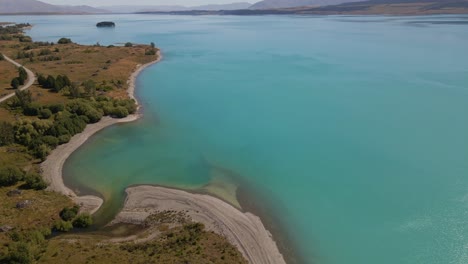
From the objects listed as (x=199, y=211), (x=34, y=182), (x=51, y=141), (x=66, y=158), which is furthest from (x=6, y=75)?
(x=199, y=211)

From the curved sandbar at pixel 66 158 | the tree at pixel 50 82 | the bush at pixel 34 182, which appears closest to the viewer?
the curved sandbar at pixel 66 158

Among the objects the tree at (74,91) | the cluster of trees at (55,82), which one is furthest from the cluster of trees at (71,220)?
the cluster of trees at (55,82)

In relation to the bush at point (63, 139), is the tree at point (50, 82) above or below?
above

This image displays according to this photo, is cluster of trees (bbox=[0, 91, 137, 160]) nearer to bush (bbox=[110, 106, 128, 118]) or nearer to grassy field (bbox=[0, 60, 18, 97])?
bush (bbox=[110, 106, 128, 118])

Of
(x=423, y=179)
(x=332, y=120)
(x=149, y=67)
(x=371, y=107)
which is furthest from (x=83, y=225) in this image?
(x=149, y=67)

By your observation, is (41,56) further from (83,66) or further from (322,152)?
→ (322,152)

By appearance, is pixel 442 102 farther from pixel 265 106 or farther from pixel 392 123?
pixel 265 106

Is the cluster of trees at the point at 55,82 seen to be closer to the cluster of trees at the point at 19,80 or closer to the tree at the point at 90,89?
the cluster of trees at the point at 19,80
